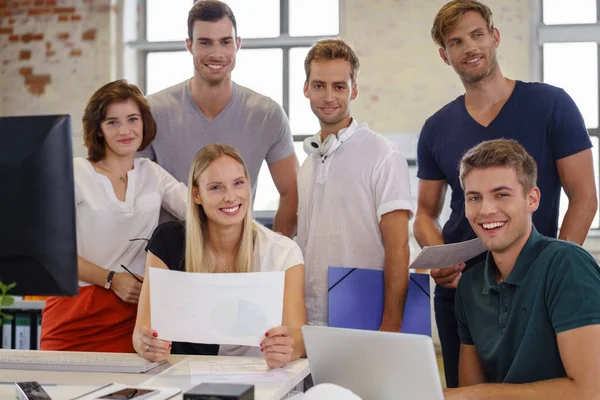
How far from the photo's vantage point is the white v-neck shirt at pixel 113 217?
2316mm

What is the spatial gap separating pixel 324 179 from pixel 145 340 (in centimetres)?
84

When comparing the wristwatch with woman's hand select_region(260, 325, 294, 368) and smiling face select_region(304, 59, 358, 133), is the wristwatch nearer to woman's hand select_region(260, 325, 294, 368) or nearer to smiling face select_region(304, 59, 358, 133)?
woman's hand select_region(260, 325, 294, 368)

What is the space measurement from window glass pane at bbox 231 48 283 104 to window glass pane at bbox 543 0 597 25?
2099mm

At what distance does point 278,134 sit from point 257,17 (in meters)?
3.36

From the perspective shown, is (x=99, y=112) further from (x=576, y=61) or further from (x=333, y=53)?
(x=576, y=61)

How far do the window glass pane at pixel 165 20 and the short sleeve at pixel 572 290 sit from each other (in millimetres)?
4860

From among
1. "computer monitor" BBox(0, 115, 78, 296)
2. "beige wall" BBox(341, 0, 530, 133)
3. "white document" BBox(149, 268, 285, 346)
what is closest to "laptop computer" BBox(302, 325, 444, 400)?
"white document" BBox(149, 268, 285, 346)

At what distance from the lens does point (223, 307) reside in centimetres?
177

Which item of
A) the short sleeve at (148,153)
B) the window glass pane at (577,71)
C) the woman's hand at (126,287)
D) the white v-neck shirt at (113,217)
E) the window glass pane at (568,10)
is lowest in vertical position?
the woman's hand at (126,287)

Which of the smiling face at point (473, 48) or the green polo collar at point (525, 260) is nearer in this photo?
the green polo collar at point (525, 260)

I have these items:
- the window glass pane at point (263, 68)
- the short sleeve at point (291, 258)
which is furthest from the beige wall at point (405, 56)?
the short sleeve at point (291, 258)

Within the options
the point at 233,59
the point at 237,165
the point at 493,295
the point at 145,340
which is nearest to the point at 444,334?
the point at 493,295

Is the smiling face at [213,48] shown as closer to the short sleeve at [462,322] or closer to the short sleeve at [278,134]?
the short sleeve at [278,134]

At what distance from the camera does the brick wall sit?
568 cm
